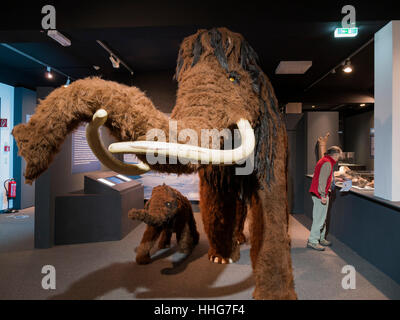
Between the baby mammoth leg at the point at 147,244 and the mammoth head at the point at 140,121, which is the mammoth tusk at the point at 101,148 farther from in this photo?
the baby mammoth leg at the point at 147,244

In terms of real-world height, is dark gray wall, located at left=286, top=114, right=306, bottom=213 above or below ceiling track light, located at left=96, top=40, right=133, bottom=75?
below

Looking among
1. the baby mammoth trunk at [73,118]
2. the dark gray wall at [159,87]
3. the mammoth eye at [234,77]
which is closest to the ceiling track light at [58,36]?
the dark gray wall at [159,87]

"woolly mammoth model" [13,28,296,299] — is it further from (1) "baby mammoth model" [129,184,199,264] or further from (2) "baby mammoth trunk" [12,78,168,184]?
(1) "baby mammoth model" [129,184,199,264]

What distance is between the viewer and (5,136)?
5.38 metres

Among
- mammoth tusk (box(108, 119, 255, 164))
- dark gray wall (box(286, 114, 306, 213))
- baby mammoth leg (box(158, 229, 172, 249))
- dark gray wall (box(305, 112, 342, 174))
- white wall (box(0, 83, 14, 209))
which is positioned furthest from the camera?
white wall (box(0, 83, 14, 209))

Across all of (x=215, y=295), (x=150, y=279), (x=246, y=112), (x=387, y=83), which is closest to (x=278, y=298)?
(x=215, y=295)

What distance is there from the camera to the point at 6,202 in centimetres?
539

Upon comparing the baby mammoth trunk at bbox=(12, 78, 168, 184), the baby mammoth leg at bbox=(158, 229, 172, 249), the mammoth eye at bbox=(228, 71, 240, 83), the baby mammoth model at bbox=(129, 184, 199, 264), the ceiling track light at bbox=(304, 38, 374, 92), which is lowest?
the baby mammoth leg at bbox=(158, 229, 172, 249)

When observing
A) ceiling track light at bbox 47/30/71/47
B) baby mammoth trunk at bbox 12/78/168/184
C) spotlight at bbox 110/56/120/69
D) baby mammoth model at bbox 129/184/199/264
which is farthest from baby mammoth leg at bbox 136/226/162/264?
spotlight at bbox 110/56/120/69

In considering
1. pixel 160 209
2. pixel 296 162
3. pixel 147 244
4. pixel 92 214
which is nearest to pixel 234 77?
pixel 160 209

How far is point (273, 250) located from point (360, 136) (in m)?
9.90

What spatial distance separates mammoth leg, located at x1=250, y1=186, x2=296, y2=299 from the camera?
1.52m

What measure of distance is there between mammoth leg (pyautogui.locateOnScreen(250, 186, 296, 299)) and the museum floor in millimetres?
630

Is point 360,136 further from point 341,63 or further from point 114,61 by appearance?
point 114,61
